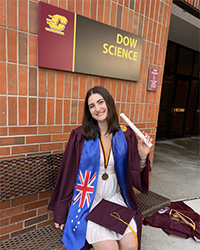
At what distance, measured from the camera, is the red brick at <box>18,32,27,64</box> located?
5.27 feet

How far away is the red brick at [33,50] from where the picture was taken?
1.66 meters

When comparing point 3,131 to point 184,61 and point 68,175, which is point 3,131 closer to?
point 68,175

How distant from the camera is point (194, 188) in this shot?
3.53 m

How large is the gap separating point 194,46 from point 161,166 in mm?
5367

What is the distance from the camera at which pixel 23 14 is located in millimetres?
1583

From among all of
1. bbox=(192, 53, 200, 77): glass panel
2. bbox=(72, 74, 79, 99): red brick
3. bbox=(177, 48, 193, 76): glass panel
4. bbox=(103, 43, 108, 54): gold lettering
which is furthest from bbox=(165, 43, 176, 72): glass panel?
bbox=(72, 74, 79, 99): red brick

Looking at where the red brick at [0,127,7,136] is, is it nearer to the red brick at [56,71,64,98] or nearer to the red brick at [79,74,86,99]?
the red brick at [56,71,64,98]

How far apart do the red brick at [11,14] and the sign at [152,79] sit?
1.75 m

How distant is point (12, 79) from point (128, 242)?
1625mm

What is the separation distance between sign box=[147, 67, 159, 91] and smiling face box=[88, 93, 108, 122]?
1.31 meters

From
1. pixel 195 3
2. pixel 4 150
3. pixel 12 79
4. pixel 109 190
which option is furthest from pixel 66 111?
pixel 195 3

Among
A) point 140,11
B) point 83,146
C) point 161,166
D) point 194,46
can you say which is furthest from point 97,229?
point 194,46

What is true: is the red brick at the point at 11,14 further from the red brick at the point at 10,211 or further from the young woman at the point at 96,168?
the red brick at the point at 10,211

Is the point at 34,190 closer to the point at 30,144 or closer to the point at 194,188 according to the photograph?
the point at 30,144
